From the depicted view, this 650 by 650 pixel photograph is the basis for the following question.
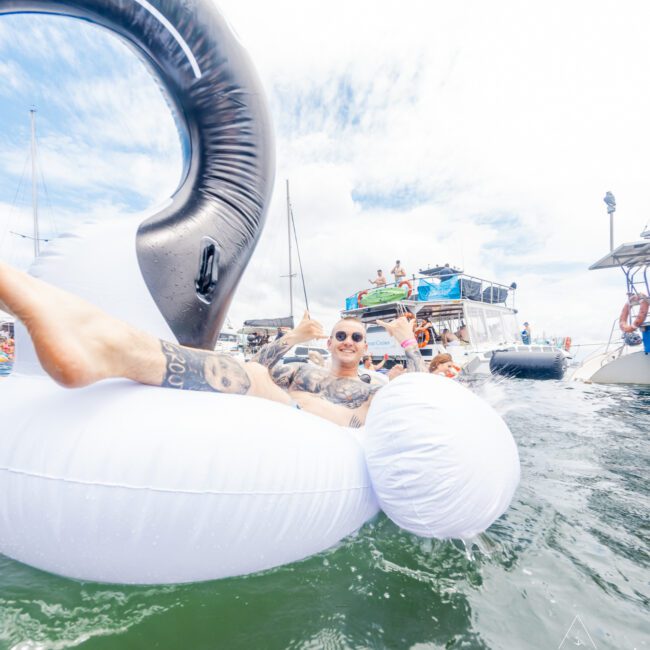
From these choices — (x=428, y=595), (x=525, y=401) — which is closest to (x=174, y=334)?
(x=428, y=595)

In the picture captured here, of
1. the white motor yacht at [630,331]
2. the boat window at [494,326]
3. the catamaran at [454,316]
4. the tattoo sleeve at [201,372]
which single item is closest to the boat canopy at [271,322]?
the catamaran at [454,316]

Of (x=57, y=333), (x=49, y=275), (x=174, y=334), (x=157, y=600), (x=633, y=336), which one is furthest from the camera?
(x=633, y=336)

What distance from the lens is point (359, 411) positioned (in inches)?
101

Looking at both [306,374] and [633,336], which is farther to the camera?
[633,336]

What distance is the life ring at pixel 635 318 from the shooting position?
8469 millimetres

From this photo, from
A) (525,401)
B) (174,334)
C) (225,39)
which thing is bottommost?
(525,401)

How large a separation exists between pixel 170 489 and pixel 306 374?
174 centimetres

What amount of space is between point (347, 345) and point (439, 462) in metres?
1.60

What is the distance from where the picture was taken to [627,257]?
8.55 metres

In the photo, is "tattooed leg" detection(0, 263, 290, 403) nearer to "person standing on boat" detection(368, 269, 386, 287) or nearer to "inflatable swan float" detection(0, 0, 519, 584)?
"inflatable swan float" detection(0, 0, 519, 584)

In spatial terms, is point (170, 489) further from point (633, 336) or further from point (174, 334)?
point (633, 336)

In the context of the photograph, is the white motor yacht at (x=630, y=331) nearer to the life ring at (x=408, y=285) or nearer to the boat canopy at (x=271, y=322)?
the life ring at (x=408, y=285)

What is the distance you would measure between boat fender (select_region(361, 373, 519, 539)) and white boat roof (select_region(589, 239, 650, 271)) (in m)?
9.06
